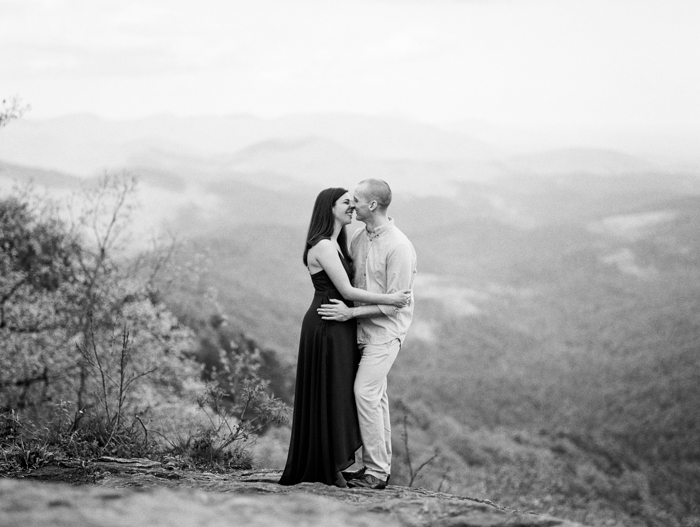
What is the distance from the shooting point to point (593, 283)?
394ft

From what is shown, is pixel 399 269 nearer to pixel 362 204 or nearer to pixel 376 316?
pixel 376 316

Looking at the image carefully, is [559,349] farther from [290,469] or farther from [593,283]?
[290,469]

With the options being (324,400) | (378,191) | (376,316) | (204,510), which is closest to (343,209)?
(378,191)

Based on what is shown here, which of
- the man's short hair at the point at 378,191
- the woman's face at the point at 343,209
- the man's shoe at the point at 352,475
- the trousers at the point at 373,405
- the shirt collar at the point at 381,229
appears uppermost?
the man's short hair at the point at 378,191

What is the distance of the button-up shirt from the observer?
598 centimetres

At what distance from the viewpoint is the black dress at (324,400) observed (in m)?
5.82

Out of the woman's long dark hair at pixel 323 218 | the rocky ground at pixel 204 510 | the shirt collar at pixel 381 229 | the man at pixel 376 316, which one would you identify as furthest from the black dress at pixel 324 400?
the rocky ground at pixel 204 510

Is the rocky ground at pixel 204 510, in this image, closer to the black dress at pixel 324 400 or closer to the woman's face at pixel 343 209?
the black dress at pixel 324 400

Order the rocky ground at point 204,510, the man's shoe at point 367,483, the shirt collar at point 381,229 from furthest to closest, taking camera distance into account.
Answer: the shirt collar at point 381,229 → the man's shoe at point 367,483 → the rocky ground at point 204,510

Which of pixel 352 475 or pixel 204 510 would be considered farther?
pixel 352 475

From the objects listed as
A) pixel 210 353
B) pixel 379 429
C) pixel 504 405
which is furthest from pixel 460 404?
pixel 379 429

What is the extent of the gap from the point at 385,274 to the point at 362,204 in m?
0.73

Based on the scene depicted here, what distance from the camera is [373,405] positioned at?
5.88 metres

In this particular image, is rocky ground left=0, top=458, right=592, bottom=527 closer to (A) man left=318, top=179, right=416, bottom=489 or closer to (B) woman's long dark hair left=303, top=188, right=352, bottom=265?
(A) man left=318, top=179, right=416, bottom=489
